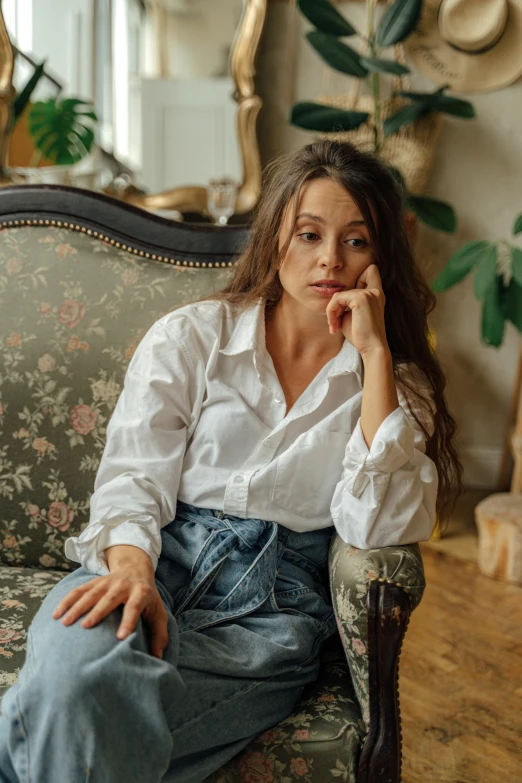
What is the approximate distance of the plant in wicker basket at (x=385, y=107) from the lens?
2.67 metres

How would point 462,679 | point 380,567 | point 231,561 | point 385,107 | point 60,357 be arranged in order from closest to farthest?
point 380,567, point 231,561, point 60,357, point 462,679, point 385,107

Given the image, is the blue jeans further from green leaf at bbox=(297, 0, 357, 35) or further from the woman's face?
green leaf at bbox=(297, 0, 357, 35)

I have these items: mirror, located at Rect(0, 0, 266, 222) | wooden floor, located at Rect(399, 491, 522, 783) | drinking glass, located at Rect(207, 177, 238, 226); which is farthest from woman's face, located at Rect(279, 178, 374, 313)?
mirror, located at Rect(0, 0, 266, 222)

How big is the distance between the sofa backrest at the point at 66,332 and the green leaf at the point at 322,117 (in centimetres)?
110

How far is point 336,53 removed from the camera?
8.87 ft

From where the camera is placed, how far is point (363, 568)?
120cm

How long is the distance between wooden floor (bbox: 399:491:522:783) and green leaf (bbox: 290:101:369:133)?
4.50 feet

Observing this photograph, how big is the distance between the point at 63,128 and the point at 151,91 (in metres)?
0.31

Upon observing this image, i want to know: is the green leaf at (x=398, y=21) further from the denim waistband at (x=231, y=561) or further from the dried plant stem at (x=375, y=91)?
the denim waistband at (x=231, y=561)

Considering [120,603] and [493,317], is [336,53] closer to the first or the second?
[493,317]

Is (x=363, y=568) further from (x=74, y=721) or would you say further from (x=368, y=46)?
(x=368, y=46)

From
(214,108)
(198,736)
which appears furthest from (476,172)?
(198,736)

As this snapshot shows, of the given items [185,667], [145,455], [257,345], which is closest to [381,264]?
[257,345]

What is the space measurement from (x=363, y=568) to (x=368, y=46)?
221cm
